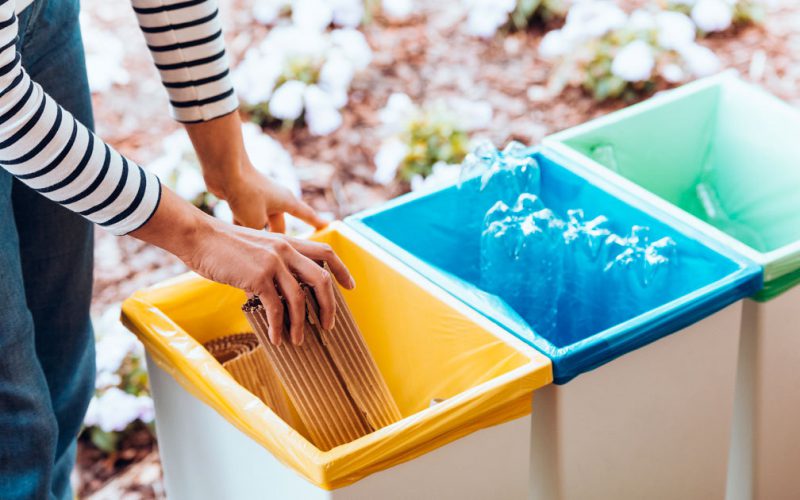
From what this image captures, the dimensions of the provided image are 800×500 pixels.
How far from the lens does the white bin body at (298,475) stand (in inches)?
45.4

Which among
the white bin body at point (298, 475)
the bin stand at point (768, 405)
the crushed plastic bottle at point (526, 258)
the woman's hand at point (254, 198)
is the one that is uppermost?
→ the woman's hand at point (254, 198)

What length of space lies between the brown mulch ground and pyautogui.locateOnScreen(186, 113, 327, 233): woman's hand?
3.01 feet

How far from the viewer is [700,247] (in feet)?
4.57

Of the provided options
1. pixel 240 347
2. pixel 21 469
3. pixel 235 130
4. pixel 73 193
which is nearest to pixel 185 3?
pixel 235 130

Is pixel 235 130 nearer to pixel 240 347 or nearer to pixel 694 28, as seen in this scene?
pixel 240 347

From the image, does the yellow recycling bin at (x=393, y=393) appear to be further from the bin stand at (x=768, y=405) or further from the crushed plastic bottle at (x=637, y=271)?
the bin stand at (x=768, y=405)

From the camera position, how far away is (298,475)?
1143 mm

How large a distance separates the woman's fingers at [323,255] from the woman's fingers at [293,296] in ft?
0.18

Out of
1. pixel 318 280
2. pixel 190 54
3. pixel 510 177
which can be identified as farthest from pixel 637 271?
pixel 190 54

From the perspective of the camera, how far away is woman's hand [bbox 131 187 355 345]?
3.58 ft

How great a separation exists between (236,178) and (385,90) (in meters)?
1.45

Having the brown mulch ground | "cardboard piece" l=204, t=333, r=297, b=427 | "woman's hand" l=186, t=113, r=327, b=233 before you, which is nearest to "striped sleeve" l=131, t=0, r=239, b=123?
"woman's hand" l=186, t=113, r=327, b=233

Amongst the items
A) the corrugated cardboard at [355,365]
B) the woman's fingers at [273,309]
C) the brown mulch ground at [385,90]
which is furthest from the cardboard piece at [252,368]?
the brown mulch ground at [385,90]

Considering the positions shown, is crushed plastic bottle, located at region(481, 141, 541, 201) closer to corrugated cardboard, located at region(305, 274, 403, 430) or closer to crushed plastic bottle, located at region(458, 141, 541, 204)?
crushed plastic bottle, located at region(458, 141, 541, 204)
